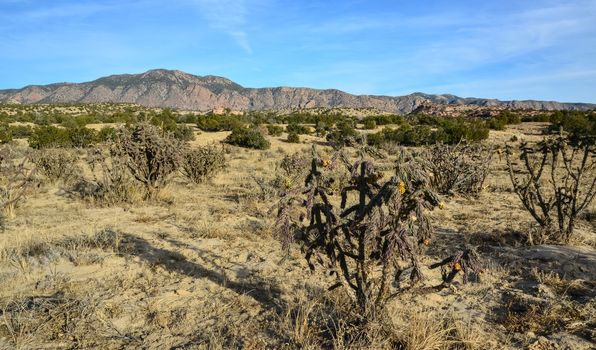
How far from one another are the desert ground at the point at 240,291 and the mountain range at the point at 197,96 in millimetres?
113716

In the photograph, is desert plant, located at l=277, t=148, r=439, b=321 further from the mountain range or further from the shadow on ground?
the mountain range

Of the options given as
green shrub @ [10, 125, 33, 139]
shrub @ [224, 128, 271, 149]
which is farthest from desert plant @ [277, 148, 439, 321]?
green shrub @ [10, 125, 33, 139]

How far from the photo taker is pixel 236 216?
7.31m

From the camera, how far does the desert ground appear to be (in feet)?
11.0

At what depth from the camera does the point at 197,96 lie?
134 m

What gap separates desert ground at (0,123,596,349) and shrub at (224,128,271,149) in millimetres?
12504

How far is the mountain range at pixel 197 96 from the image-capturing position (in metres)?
125

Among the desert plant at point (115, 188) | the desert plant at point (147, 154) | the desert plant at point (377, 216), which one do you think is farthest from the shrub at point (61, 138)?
the desert plant at point (377, 216)

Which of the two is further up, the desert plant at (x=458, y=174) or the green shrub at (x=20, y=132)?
the desert plant at (x=458, y=174)

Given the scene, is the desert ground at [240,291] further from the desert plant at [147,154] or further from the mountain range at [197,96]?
the mountain range at [197,96]

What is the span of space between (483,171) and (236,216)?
5.88 metres

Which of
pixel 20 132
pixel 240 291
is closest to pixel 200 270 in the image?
pixel 240 291

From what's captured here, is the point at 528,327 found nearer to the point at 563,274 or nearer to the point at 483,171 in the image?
the point at 563,274

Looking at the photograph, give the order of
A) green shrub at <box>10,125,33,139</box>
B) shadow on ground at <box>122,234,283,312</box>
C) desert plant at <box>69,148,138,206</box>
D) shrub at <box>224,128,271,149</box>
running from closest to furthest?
shadow on ground at <box>122,234,283,312</box>, desert plant at <box>69,148,138,206</box>, shrub at <box>224,128,271,149</box>, green shrub at <box>10,125,33,139</box>
